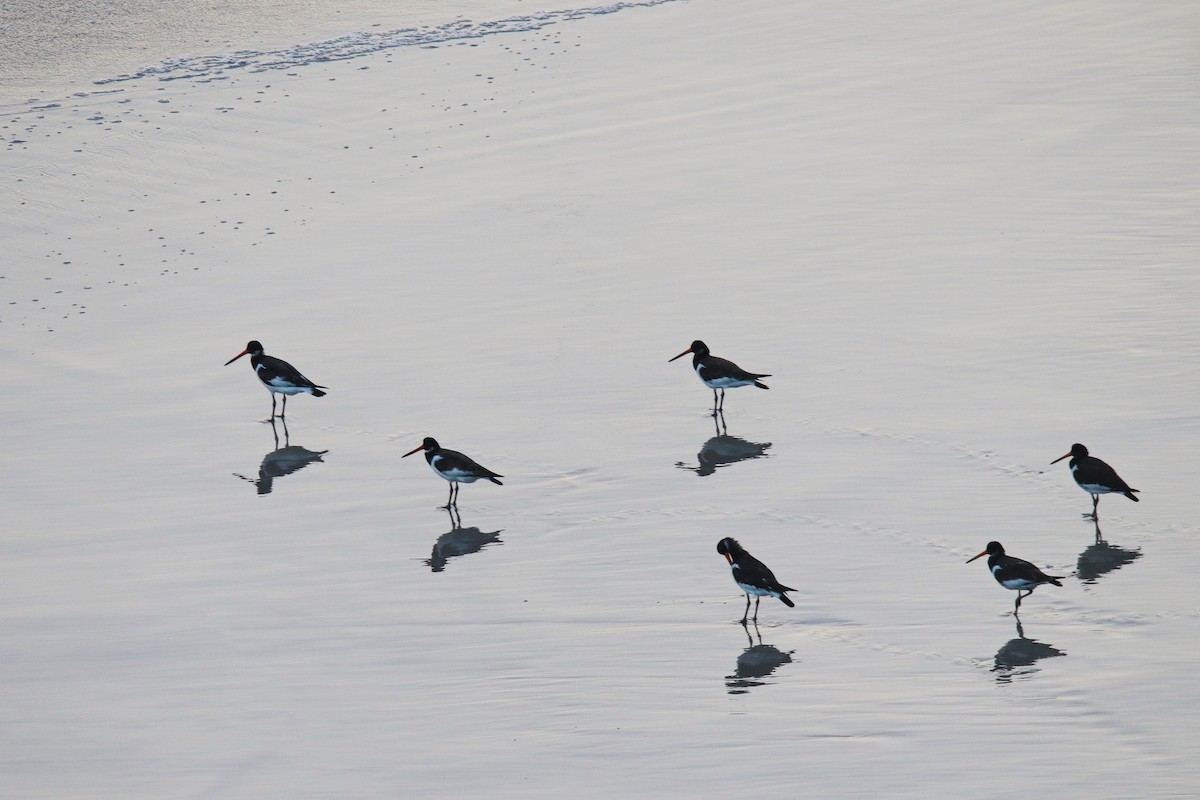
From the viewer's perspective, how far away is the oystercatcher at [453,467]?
36.8ft

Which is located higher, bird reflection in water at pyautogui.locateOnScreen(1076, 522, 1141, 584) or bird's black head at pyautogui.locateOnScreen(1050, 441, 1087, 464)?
bird's black head at pyautogui.locateOnScreen(1050, 441, 1087, 464)

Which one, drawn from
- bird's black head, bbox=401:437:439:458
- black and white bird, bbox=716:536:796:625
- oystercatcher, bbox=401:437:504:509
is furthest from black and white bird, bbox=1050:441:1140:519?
bird's black head, bbox=401:437:439:458

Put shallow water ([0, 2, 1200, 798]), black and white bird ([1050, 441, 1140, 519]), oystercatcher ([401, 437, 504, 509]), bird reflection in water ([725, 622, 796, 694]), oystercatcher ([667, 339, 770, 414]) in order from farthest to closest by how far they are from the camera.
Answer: oystercatcher ([667, 339, 770, 414]), oystercatcher ([401, 437, 504, 509]), black and white bird ([1050, 441, 1140, 519]), bird reflection in water ([725, 622, 796, 694]), shallow water ([0, 2, 1200, 798])

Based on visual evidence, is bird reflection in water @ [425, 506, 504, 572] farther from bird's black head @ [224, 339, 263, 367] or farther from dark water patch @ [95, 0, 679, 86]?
dark water patch @ [95, 0, 679, 86]

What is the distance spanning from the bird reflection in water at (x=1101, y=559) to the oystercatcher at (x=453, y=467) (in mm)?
4365

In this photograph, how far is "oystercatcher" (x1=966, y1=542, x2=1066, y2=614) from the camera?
29.5 feet

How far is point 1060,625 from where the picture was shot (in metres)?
9.02

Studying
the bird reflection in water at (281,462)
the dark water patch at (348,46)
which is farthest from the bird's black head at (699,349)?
the dark water patch at (348,46)

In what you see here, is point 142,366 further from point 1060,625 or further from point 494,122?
point 1060,625

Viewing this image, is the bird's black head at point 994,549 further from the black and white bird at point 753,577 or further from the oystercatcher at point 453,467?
the oystercatcher at point 453,467

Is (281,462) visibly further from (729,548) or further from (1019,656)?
(1019,656)

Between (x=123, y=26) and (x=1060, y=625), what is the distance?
21.4 m

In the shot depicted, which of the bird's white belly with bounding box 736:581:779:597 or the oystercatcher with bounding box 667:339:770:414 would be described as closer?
the bird's white belly with bounding box 736:581:779:597

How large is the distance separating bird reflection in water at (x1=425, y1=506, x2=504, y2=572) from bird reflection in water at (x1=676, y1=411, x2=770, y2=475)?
180cm
